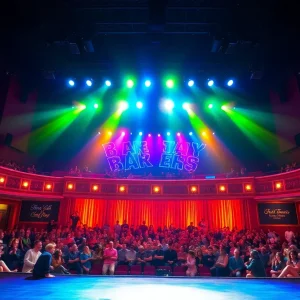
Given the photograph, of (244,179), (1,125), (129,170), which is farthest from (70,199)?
(244,179)

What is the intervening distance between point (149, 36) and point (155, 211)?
1129cm

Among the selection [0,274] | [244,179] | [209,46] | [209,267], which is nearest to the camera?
[0,274]

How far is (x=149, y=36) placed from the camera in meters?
8.76

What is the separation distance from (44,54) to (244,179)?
13.3m

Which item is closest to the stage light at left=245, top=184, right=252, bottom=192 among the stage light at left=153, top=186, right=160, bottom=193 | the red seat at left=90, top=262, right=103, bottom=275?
the stage light at left=153, top=186, right=160, bottom=193

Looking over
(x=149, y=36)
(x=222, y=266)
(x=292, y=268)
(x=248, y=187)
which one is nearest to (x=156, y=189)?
(x=248, y=187)

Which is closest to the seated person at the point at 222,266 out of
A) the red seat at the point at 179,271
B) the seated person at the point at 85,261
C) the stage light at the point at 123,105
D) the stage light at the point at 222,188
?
the red seat at the point at 179,271

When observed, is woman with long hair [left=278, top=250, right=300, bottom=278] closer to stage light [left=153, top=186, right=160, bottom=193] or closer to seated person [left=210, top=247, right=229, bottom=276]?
seated person [left=210, top=247, right=229, bottom=276]

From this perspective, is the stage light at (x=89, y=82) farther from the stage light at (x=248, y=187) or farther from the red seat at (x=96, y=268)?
the stage light at (x=248, y=187)

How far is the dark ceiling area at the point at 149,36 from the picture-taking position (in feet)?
24.6

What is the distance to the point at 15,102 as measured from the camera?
46.1 ft

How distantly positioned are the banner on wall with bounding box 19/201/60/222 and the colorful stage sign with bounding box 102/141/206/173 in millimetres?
5171

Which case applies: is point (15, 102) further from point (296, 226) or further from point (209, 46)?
point (296, 226)

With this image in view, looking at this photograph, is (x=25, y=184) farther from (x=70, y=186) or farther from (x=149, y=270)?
(x=149, y=270)
